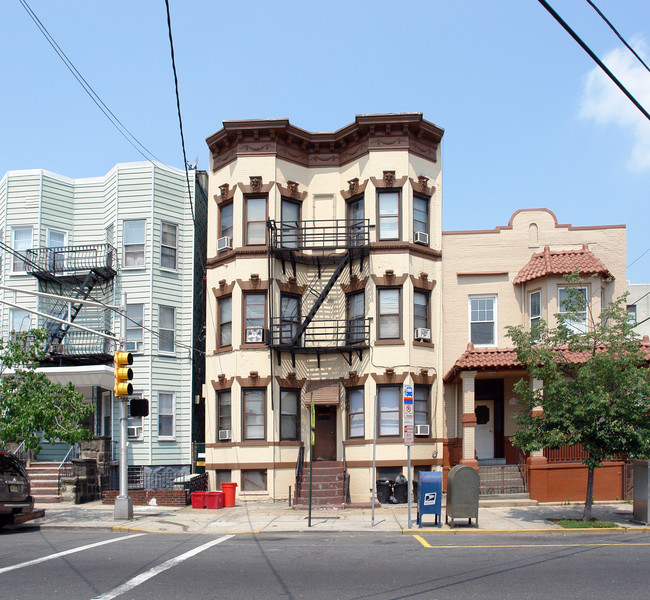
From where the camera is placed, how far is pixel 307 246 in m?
25.6

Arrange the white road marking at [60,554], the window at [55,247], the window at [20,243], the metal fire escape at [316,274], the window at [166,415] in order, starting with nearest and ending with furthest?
the white road marking at [60,554] < the metal fire escape at [316,274] < the window at [166,415] < the window at [55,247] < the window at [20,243]

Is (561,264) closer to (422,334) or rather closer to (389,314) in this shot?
(422,334)

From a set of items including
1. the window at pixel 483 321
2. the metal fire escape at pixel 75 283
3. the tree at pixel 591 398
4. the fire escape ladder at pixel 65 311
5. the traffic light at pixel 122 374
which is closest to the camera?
the tree at pixel 591 398

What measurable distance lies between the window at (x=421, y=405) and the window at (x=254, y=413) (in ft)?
16.3

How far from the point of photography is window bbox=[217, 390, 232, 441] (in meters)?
24.8

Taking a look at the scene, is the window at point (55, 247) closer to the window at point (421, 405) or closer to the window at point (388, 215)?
the window at point (388, 215)

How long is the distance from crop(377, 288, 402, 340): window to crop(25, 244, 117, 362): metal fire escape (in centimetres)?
1000

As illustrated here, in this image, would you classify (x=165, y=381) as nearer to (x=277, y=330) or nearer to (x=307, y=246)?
(x=277, y=330)

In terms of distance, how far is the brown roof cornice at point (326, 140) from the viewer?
25.2m

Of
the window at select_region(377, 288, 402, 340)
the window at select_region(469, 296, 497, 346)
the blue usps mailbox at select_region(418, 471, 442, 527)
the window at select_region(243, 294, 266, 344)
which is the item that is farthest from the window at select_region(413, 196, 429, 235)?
the blue usps mailbox at select_region(418, 471, 442, 527)

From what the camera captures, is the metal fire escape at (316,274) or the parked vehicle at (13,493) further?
the metal fire escape at (316,274)

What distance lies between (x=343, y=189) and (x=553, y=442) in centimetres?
1226

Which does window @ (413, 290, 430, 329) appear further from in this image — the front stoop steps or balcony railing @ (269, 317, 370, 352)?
the front stoop steps

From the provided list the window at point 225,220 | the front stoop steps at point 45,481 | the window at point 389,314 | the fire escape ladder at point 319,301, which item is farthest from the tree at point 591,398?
the front stoop steps at point 45,481
